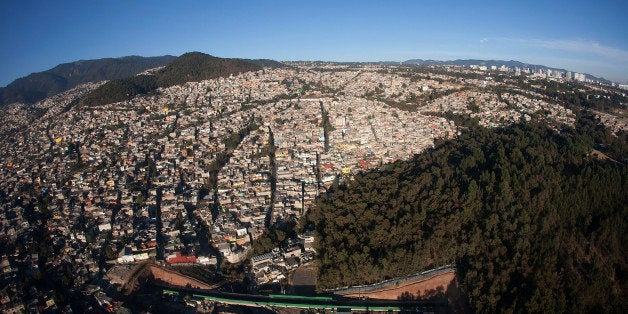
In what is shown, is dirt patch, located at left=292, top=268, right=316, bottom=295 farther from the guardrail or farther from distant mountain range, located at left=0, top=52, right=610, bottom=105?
distant mountain range, located at left=0, top=52, right=610, bottom=105

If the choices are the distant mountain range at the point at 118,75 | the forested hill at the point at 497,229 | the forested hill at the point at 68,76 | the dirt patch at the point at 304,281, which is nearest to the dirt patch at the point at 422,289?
the forested hill at the point at 497,229

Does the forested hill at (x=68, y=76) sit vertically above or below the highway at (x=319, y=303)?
above

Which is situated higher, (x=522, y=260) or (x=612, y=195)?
(x=612, y=195)

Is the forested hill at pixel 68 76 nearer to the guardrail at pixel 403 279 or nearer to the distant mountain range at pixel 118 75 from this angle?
the distant mountain range at pixel 118 75

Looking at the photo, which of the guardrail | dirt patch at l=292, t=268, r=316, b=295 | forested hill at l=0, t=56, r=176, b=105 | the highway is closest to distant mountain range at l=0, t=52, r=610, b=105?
forested hill at l=0, t=56, r=176, b=105

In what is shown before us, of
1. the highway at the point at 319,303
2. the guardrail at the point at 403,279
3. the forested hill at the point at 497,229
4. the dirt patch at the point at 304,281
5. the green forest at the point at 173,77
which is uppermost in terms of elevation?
the green forest at the point at 173,77

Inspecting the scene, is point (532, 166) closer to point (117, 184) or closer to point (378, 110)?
point (378, 110)

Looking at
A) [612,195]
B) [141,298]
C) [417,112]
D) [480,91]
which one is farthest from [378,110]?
[141,298]
